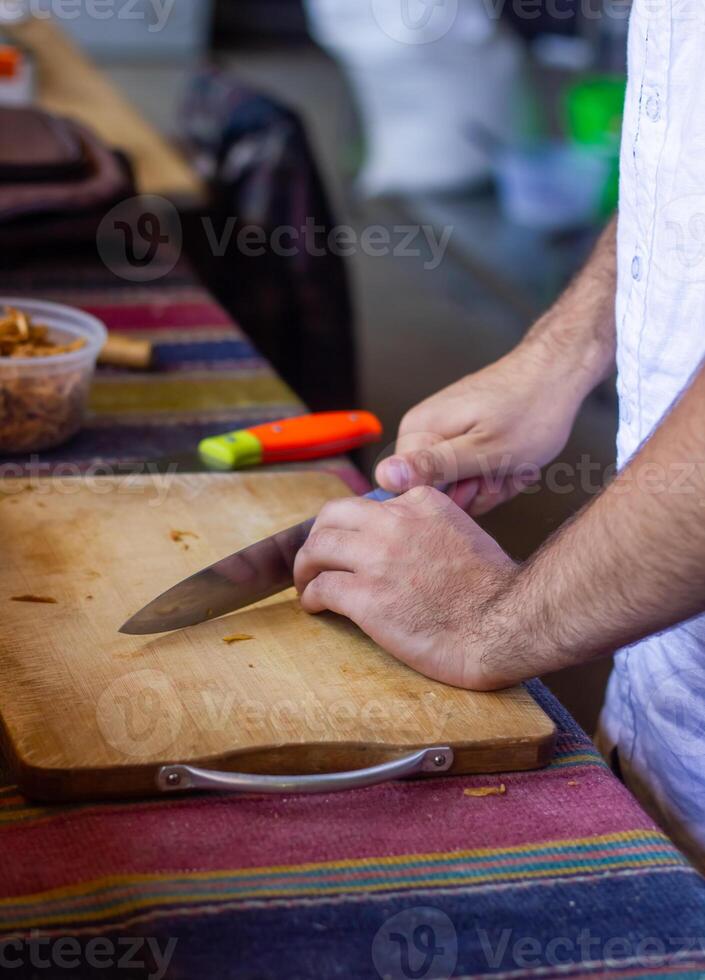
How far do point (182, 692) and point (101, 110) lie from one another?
179cm

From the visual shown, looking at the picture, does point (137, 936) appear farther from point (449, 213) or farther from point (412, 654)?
point (449, 213)

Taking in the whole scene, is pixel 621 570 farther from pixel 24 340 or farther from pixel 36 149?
pixel 36 149

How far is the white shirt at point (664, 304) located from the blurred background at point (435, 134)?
1587 mm

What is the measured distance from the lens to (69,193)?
4.86 ft

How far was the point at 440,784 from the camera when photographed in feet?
2.24

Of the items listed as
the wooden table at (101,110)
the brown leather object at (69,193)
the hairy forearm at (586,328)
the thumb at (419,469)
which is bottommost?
the wooden table at (101,110)

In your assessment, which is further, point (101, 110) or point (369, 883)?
point (101, 110)

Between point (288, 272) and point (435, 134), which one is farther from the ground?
point (288, 272)

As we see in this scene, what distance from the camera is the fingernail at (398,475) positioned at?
89cm

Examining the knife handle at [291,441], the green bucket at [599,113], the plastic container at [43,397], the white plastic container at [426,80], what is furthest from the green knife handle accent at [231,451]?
the white plastic container at [426,80]

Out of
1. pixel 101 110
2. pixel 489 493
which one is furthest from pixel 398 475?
pixel 101 110

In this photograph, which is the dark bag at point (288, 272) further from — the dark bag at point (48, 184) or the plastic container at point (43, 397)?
the plastic container at point (43, 397)

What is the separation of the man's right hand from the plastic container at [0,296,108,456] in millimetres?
316

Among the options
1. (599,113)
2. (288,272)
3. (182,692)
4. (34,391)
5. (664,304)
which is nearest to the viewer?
(182,692)
